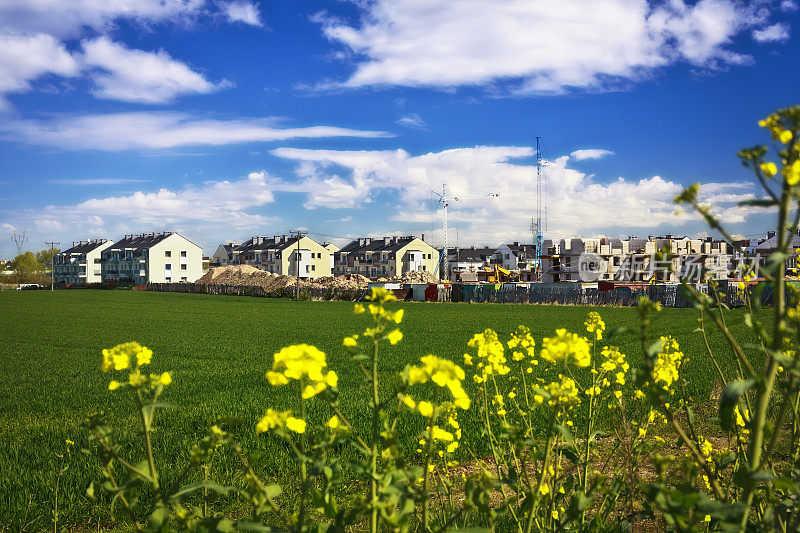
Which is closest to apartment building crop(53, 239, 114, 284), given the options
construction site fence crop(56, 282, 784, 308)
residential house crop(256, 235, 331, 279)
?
residential house crop(256, 235, 331, 279)

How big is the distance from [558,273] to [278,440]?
72.1m

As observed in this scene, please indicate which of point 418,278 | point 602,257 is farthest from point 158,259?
point 602,257

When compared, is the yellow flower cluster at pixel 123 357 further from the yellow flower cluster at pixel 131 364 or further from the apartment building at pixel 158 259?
the apartment building at pixel 158 259

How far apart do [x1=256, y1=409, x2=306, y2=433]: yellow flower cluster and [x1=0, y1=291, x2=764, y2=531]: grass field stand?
0.28 meters

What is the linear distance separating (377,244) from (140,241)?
4346 cm

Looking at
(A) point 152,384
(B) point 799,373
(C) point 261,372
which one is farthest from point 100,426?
(C) point 261,372

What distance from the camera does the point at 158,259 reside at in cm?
9038

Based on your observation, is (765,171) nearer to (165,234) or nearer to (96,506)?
(96,506)

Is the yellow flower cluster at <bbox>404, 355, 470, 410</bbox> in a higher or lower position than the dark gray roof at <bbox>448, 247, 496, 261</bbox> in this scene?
lower

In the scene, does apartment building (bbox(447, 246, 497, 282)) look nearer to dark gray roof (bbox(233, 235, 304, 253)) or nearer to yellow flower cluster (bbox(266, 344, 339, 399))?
dark gray roof (bbox(233, 235, 304, 253))

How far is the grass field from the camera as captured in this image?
4.64 m

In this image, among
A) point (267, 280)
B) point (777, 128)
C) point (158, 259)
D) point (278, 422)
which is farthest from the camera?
point (158, 259)

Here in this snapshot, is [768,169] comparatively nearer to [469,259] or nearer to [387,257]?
[387,257]

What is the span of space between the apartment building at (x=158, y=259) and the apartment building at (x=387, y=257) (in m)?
26.7
